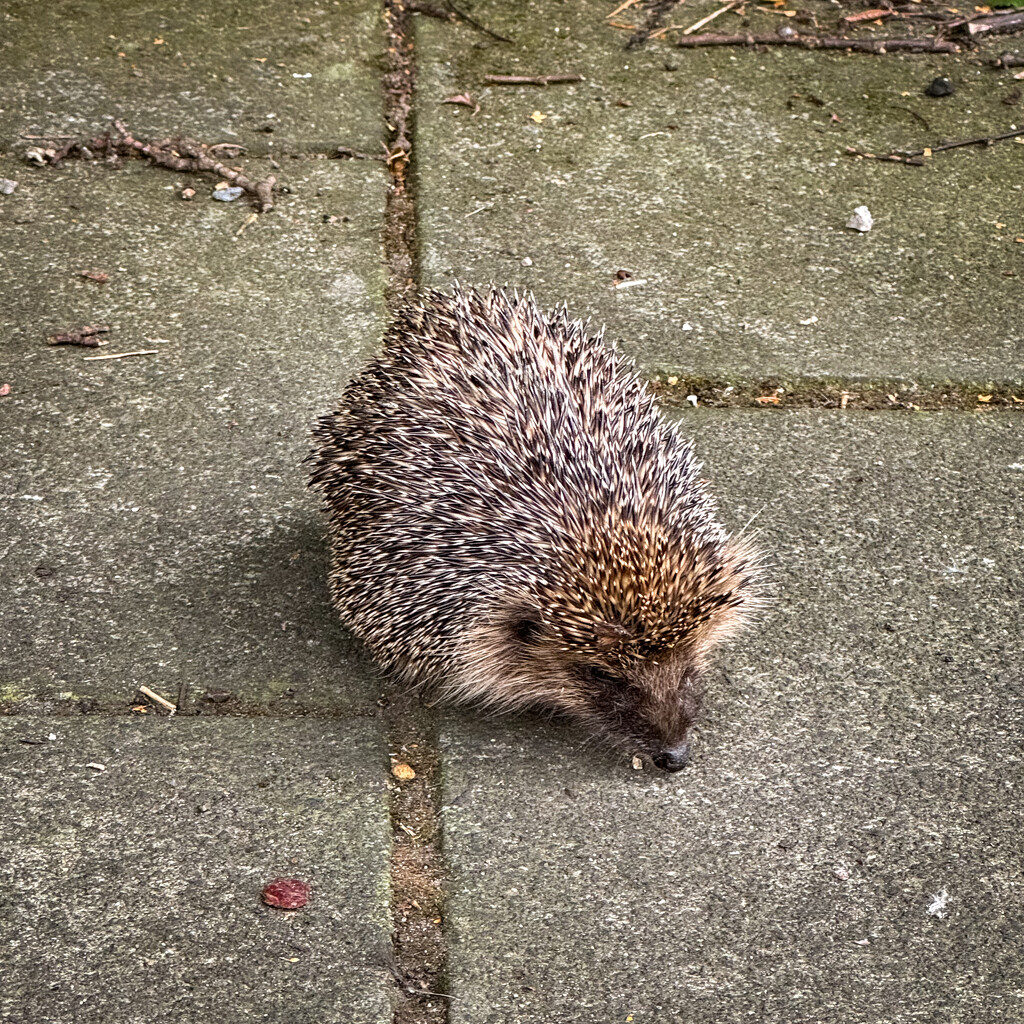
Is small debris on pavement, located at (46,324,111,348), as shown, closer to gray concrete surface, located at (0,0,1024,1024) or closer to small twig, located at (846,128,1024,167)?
gray concrete surface, located at (0,0,1024,1024)

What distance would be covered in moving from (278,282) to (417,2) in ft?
7.94

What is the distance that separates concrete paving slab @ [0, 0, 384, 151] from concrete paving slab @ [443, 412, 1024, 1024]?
2946mm

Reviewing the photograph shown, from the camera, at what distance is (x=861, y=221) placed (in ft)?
19.5

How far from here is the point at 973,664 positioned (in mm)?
4078

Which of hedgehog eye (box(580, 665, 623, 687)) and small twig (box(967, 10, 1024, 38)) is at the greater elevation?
small twig (box(967, 10, 1024, 38))

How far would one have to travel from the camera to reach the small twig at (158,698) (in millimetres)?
3863

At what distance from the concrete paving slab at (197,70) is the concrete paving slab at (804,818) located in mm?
2946

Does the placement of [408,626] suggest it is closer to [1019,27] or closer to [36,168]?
[36,168]

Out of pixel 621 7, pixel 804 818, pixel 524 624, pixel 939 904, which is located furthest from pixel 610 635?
pixel 621 7

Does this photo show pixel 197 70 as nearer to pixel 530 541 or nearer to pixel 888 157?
pixel 888 157

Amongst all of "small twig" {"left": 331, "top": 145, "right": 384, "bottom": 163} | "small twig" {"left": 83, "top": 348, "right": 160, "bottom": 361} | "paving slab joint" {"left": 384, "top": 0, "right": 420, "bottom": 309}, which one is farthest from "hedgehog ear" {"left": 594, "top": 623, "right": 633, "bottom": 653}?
"small twig" {"left": 331, "top": 145, "right": 384, "bottom": 163}

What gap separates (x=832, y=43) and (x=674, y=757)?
4.56 metres

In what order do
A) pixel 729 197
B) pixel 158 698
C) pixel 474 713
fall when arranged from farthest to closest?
1. pixel 729 197
2. pixel 474 713
3. pixel 158 698

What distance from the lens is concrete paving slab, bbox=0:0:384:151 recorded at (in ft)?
20.8
